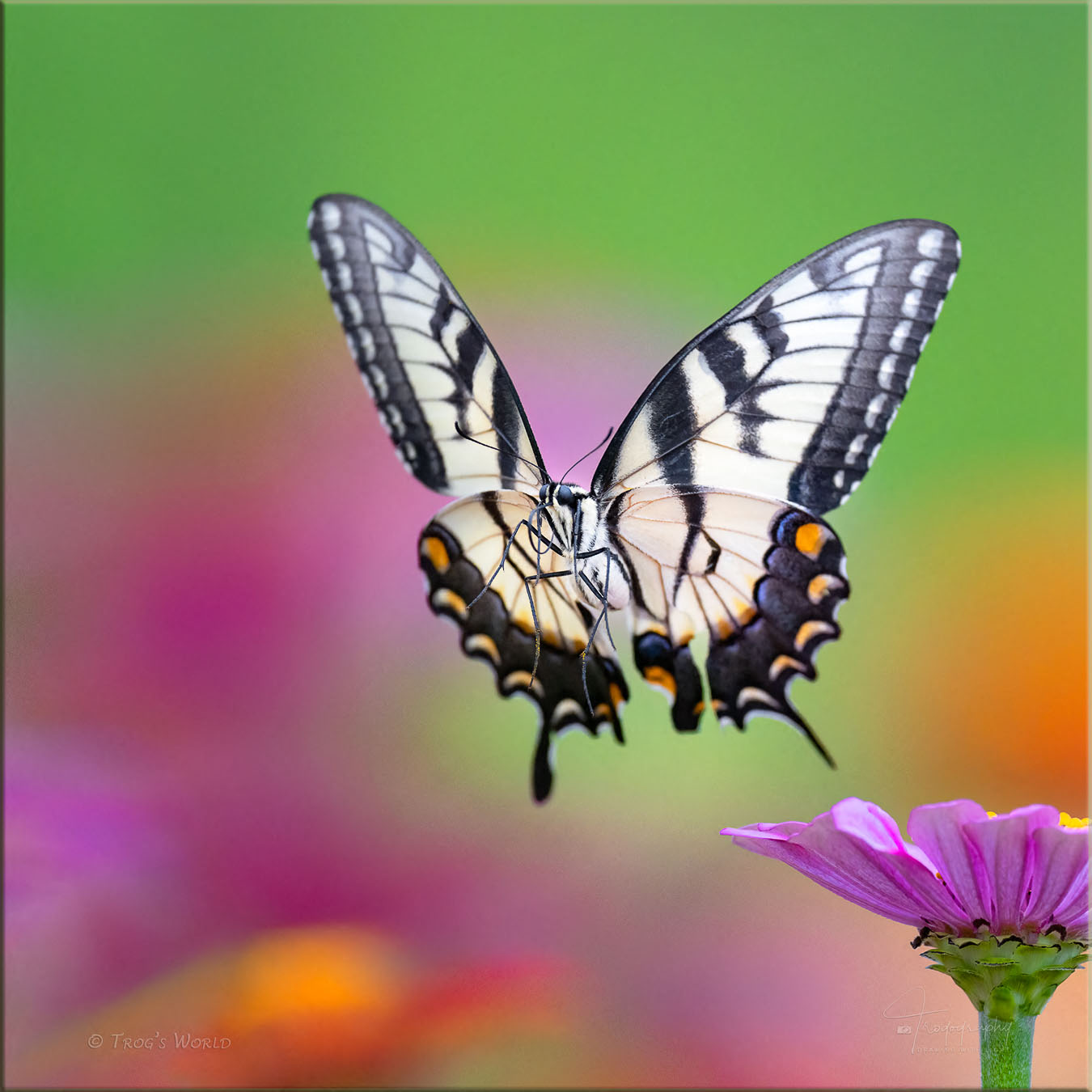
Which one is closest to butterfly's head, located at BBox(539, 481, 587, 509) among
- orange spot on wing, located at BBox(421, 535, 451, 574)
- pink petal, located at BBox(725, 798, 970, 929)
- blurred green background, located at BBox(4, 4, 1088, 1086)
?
orange spot on wing, located at BBox(421, 535, 451, 574)

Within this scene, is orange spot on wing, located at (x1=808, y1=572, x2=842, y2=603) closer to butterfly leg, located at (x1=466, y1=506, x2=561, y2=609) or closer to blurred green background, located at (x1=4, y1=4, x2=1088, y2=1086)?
butterfly leg, located at (x1=466, y1=506, x2=561, y2=609)

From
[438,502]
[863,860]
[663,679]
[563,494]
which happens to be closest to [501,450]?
[563,494]

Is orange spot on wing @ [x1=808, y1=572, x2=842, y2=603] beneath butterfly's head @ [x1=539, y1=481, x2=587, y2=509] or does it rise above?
beneath

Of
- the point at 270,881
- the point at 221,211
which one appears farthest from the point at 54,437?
the point at 270,881

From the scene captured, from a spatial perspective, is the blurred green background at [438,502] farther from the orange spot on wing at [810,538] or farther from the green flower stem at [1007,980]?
the green flower stem at [1007,980]

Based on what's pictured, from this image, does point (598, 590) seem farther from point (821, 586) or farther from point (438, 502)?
point (438, 502)

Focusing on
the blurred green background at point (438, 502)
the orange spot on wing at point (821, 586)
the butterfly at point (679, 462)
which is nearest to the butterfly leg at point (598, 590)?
the butterfly at point (679, 462)

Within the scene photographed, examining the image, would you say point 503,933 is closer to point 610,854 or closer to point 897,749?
point 610,854
